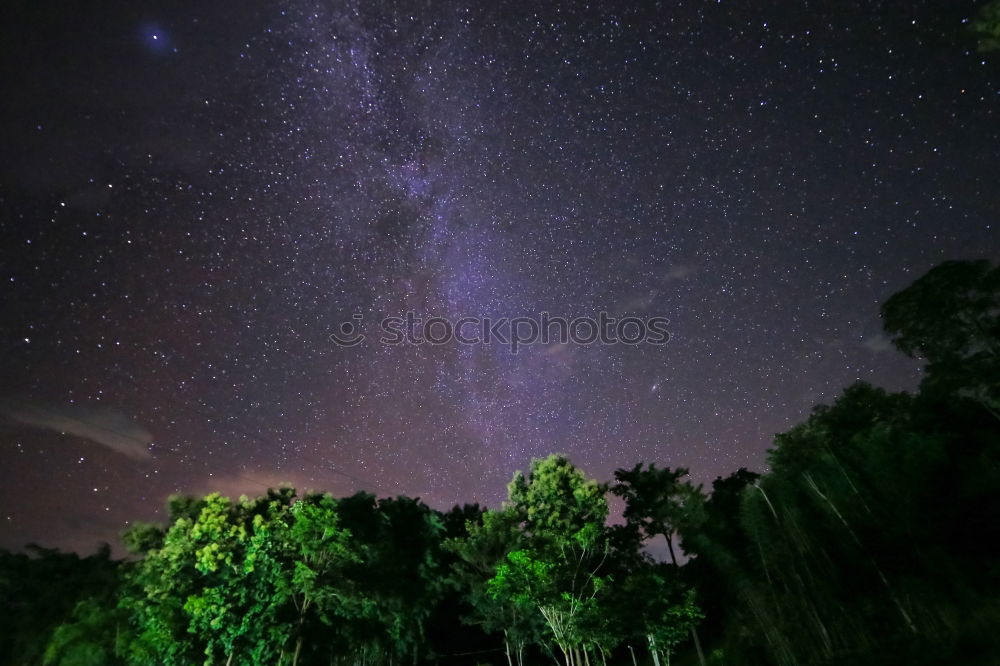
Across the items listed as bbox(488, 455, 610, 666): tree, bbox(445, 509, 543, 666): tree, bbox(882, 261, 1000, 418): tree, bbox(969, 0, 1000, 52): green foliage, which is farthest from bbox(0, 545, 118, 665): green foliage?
bbox(882, 261, 1000, 418): tree

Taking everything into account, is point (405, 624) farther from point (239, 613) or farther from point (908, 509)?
point (908, 509)

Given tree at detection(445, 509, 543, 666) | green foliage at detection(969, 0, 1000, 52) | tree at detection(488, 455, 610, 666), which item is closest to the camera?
green foliage at detection(969, 0, 1000, 52)

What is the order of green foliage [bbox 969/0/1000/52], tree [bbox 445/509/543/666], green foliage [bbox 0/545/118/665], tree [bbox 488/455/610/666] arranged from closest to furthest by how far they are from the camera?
green foliage [bbox 969/0/1000/52] < tree [bbox 488/455/610/666] < tree [bbox 445/509/543/666] < green foliage [bbox 0/545/118/665]

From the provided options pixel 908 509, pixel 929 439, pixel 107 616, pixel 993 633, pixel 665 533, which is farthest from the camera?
pixel 665 533

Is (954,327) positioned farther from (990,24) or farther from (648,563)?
(990,24)

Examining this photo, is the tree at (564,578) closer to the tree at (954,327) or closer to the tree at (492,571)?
the tree at (492,571)

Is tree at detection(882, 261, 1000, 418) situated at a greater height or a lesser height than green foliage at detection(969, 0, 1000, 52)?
greater

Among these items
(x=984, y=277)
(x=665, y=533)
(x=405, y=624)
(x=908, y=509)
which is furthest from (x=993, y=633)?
(x=405, y=624)

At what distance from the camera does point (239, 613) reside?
19.2m

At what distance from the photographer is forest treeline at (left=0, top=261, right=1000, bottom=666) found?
14984 millimetres

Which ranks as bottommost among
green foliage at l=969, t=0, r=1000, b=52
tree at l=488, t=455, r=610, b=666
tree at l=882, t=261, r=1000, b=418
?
A: tree at l=488, t=455, r=610, b=666

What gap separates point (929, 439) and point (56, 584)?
153 ft

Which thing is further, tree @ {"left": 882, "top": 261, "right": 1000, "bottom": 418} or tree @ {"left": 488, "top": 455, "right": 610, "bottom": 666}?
tree @ {"left": 882, "top": 261, "right": 1000, "bottom": 418}

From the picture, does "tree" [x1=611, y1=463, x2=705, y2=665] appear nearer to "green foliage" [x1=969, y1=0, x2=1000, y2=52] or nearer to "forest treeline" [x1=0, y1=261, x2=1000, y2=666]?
"forest treeline" [x1=0, y1=261, x2=1000, y2=666]
